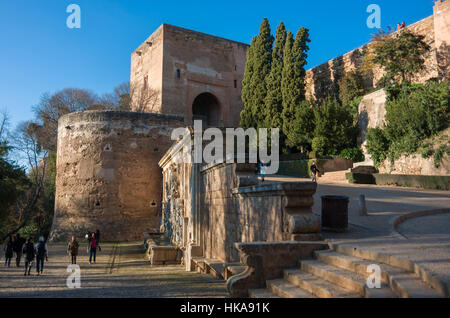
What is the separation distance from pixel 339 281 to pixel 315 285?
24cm

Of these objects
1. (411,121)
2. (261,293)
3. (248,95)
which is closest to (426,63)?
(411,121)

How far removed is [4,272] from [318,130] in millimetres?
19240

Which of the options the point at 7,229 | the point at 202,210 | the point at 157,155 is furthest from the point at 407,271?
the point at 7,229

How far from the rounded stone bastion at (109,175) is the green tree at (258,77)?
1181 cm

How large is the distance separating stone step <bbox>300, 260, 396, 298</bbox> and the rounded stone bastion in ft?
43.2

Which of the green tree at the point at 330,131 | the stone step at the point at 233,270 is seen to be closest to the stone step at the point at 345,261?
the stone step at the point at 233,270

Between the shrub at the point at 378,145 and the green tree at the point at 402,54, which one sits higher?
the green tree at the point at 402,54

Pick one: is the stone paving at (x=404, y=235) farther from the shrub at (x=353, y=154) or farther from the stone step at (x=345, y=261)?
the shrub at (x=353, y=154)

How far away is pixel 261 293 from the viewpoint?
392 cm

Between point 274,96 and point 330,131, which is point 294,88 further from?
point 330,131

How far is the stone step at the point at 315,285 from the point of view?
10.2 feet

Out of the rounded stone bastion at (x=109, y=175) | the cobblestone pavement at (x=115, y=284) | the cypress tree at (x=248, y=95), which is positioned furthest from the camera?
the cypress tree at (x=248, y=95)
